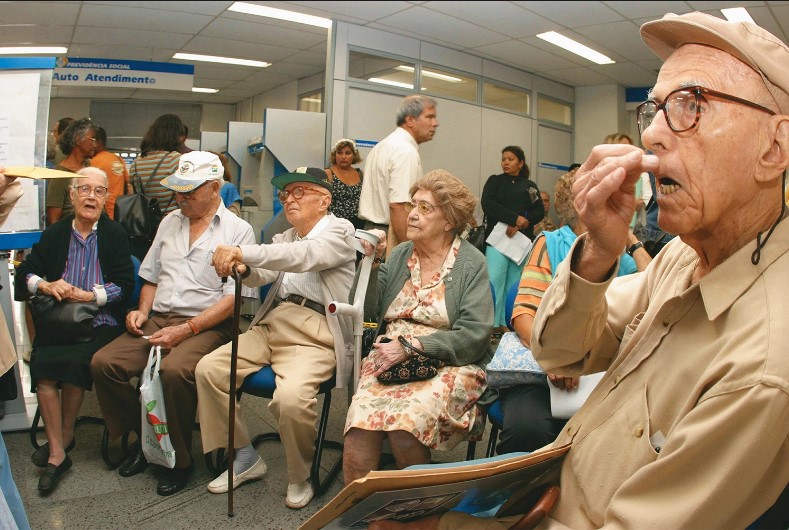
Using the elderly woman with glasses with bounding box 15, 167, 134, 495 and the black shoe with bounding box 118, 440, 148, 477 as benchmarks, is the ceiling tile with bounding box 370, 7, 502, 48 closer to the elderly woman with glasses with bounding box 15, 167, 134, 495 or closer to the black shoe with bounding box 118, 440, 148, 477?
the elderly woman with glasses with bounding box 15, 167, 134, 495

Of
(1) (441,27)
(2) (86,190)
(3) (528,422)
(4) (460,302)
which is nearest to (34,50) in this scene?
(1) (441,27)

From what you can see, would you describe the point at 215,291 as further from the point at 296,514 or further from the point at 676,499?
the point at 676,499

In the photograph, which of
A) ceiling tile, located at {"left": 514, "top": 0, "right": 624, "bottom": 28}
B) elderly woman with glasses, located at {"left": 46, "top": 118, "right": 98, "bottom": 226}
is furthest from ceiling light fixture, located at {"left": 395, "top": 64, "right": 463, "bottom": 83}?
elderly woman with glasses, located at {"left": 46, "top": 118, "right": 98, "bottom": 226}

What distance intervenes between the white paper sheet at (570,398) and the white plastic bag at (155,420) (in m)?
1.66

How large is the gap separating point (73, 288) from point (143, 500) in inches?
43.0

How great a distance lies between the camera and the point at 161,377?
2.71 meters

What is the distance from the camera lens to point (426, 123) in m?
4.44

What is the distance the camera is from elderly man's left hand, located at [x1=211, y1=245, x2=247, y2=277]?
2445 mm

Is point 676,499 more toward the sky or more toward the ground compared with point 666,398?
more toward the ground

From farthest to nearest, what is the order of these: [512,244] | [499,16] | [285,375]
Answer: [499,16], [512,244], [285,375]

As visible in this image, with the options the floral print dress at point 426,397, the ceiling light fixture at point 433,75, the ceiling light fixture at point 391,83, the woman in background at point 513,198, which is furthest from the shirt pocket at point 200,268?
the ceiling light fixture at point 433,75

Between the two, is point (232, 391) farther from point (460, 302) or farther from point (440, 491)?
point (440, 491)

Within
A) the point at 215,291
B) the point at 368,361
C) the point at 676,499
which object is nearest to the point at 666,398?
the point at 676,499

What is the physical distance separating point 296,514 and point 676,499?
1.97m
